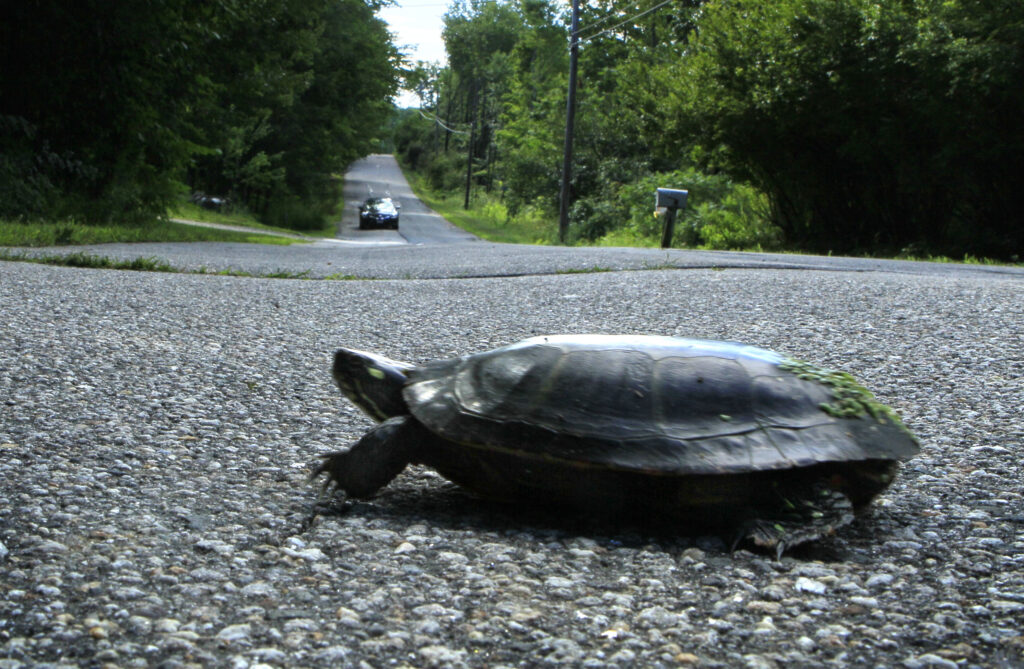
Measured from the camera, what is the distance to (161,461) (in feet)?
9.68

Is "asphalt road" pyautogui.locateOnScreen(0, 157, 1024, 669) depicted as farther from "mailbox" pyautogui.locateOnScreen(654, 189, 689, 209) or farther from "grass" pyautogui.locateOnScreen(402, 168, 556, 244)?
"grass" pyautogui.locateOnScreen(402, 168, 556, 244)

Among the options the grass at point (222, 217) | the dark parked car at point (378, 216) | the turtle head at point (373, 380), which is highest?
the dark parked car at point (378, 216)

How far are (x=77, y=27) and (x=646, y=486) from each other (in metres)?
16.4

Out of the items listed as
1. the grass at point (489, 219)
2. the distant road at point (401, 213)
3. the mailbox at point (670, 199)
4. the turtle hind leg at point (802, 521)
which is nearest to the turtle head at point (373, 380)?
the turtle hind leg at point (802, 521)

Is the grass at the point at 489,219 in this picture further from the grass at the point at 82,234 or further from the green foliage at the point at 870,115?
the grass at the point at 82,234

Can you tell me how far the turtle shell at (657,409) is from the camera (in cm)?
238

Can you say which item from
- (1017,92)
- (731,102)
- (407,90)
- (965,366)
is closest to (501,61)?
(407,90)

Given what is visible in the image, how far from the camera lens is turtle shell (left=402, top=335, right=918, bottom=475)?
7.81 feet

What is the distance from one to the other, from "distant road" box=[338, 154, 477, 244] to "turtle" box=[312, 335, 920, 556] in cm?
3170

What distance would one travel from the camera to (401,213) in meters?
59.3

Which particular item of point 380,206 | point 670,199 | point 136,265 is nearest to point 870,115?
point 670,199

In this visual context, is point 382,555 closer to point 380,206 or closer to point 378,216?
point 378,216

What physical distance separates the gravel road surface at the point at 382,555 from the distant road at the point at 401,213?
30538 millimetres

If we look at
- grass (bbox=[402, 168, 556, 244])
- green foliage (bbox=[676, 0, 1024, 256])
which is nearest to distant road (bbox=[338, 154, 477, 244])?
grass (bbox=[402, 168, 556, 244])
